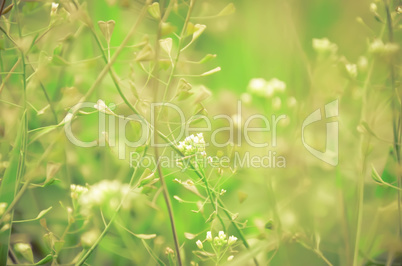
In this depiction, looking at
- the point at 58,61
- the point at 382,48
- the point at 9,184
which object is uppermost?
the point at 382,48

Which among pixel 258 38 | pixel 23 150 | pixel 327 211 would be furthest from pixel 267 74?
pixel 23 150

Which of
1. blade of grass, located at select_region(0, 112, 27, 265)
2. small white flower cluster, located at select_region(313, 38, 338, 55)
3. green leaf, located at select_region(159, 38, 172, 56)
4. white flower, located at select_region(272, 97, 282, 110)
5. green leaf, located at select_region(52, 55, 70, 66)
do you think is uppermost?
small white flower cluster, located at select_region(313, 38, 338, 55)

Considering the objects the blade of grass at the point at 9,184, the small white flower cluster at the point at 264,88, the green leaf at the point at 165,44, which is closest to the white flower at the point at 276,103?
the small white flower cluster at the point at 264,88

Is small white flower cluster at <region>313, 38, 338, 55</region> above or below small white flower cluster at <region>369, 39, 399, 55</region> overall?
below

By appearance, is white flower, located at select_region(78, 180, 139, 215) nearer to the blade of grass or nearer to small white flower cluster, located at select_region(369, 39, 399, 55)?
the blade of grass

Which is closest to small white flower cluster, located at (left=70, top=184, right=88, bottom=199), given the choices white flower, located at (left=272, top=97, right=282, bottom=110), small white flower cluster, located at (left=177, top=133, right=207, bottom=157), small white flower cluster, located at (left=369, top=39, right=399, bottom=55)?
small white flower cluster, located at (left=177, top=133, right=207, bottom=157)

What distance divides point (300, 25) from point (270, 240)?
0.36m

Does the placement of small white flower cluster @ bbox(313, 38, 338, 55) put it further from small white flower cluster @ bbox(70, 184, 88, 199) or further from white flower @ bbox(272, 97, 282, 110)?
small white flower cluster @ bbox(70, 184, 88, 199)

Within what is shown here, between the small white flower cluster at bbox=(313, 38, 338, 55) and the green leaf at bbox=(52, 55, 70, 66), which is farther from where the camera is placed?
the small white flower cluster at bbox=(313, 38, 338, 55)

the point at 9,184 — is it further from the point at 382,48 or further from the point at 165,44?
the point at 382,48

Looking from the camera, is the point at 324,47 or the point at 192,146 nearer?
the point at 192,146

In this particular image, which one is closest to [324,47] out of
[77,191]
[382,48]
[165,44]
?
[382,48]

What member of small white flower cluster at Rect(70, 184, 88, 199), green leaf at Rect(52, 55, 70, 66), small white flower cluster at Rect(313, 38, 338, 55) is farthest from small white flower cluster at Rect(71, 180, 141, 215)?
small white flower cluster at Rect(313, 38, 338, 55)

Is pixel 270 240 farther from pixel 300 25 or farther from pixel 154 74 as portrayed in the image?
pixel 300 25
